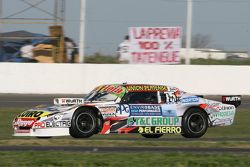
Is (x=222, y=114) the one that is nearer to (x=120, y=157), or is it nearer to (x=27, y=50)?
(x=120, y=157)

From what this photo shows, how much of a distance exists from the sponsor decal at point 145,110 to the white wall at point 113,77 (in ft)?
54.4

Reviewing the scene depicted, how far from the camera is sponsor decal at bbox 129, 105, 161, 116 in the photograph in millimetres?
16094

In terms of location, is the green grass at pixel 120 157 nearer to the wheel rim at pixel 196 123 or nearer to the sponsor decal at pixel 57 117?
the sponsor decal at pixel 57 117

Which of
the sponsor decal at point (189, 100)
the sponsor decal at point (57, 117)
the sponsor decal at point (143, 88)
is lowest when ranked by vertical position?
the sponsor decal at point (57, 117)

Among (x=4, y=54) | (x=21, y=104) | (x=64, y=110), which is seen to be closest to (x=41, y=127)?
(x=64, y=110)

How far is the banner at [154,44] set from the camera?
113 feet

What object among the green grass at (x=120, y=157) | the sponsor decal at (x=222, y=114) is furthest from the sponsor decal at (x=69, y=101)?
the sponsor decal at (x=222, y=114)

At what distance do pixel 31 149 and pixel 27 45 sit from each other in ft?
76.6

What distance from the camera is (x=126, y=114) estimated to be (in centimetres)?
1598

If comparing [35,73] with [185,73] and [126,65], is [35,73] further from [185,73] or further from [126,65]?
[185,73]

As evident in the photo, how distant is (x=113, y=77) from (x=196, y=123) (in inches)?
662

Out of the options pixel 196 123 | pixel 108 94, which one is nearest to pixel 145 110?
pixel 108 94

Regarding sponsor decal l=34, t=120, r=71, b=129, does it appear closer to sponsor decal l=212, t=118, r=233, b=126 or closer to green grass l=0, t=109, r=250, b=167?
green grass l=0, t=109, r=250, b=167

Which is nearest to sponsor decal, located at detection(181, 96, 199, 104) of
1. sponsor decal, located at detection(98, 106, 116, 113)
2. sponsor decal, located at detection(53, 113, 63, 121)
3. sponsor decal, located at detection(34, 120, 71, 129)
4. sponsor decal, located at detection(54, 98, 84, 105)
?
sponsor decal, located at detection(98, 106, 116, 113)
